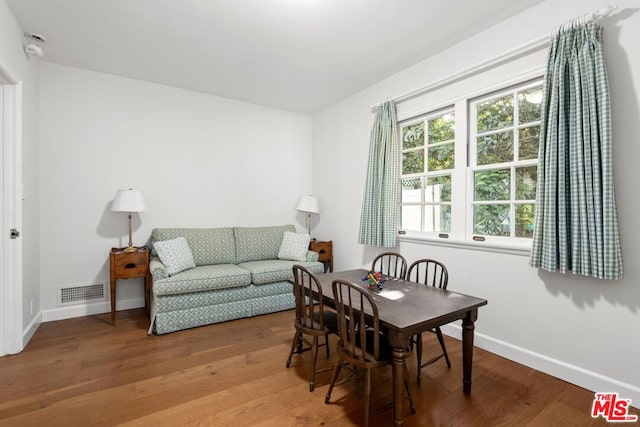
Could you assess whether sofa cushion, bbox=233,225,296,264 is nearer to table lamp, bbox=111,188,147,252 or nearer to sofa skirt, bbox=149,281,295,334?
sofa skirt, bbox=149,281,295,334

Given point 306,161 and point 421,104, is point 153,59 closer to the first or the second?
point 306,161

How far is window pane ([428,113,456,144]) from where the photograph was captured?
3.01 metres

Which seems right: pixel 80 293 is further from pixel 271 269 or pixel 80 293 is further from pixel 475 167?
pixel 475 167

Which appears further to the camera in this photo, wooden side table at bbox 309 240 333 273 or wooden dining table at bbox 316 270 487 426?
wooden side table at bbox 309 240 333 273

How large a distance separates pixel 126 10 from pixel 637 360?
170 inches

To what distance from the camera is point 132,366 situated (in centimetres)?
234

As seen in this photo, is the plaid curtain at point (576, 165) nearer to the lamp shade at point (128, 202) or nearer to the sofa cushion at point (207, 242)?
the sofa cushion at point (207, 242)

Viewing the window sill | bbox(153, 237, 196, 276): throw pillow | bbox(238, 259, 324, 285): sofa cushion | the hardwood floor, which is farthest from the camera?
bbox(238, 259, 324, 285): sofa cushion

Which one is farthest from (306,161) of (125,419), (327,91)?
→ (125,419)

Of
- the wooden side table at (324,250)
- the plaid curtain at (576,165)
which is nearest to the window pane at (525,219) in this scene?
the plaid curtain at (576,165)

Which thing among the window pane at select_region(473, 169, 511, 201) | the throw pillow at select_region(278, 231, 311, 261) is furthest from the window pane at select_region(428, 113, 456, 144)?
the throw pillow at select_region(278, 231, 311, 261)

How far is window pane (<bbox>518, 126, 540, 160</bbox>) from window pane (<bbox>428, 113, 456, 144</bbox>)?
603mm

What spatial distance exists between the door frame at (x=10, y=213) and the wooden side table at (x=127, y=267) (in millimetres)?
703

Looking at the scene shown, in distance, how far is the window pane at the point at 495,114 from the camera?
8.48 ft
